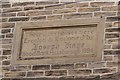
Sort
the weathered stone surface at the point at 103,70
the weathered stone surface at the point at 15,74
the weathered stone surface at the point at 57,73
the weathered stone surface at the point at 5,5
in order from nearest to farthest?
the weathered stone surface at the point at 103,70
the weathered stone surface at the point at 57,73
the weathered stone surface at the point at 15,74
the weathered stone surface at the point at 5,5

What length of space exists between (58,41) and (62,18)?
322 mm

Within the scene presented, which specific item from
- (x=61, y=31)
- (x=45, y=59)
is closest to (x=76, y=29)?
(x=61, y=31)

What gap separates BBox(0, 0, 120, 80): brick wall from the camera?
4527 millimetres

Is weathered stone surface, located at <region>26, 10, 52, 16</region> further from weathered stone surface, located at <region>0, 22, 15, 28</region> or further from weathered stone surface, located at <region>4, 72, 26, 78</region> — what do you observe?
weathered stone surface, located at <region>4, 72, 26, 78</region>

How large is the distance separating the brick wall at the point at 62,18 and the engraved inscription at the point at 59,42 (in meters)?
0.16

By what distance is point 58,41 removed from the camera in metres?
4.81

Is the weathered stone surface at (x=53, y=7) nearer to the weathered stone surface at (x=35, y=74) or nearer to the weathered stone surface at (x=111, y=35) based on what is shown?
the weathered stone surface at (x=111, y=35)

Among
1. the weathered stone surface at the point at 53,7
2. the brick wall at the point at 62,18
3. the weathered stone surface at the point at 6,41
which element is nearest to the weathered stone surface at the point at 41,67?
the brick wall at the point at 62,18

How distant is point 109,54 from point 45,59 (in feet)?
2.67

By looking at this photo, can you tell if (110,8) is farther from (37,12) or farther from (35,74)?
(35,74)

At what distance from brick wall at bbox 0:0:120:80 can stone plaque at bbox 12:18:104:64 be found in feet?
0.24

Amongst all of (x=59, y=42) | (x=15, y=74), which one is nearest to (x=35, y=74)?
(x=15, y=74)

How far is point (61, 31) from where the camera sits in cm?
486

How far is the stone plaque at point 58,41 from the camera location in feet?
15.3
